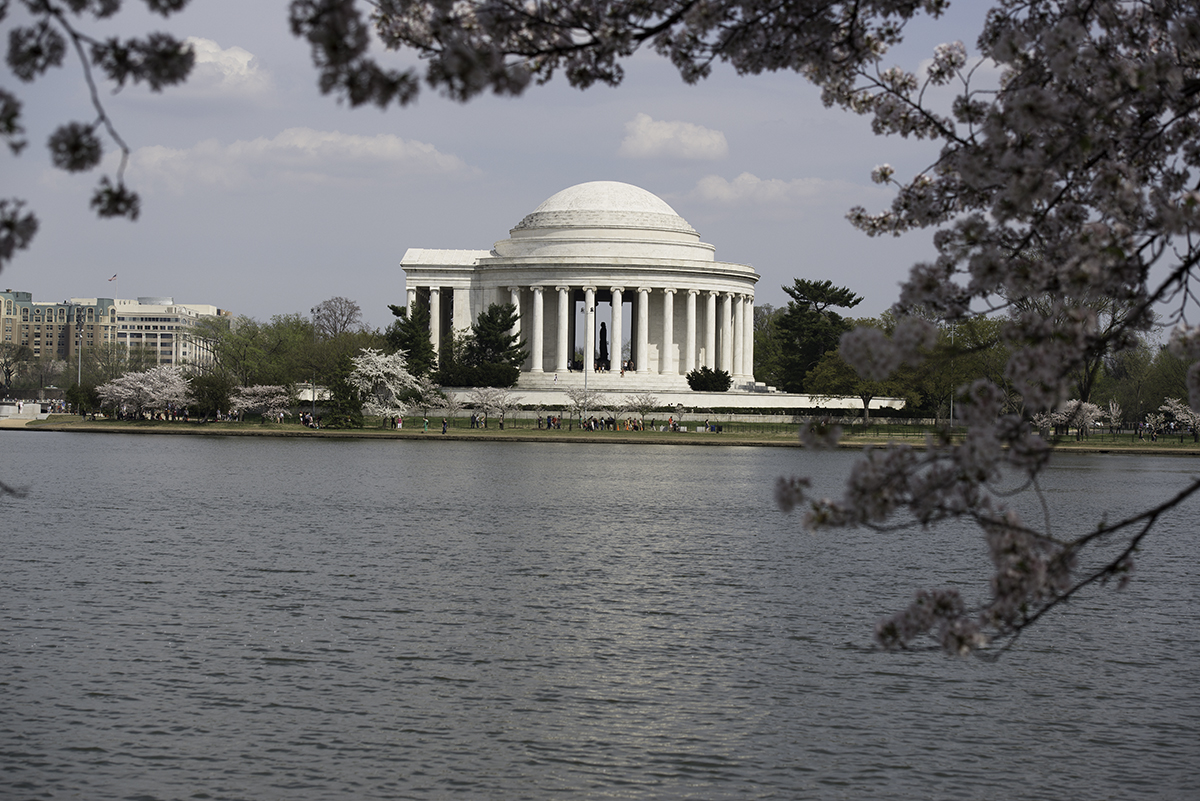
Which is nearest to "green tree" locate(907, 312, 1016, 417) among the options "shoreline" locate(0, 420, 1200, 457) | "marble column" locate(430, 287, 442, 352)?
"shoreline" locate(0, 420, 1200, 457)

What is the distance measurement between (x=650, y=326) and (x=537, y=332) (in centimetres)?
1129

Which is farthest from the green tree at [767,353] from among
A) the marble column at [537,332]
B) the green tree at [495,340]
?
the green tree at [495,340]

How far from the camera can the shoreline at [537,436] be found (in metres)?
78.4

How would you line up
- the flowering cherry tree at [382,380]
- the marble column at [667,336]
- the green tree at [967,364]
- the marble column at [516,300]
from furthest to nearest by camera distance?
1. the marble column at [516,300]
2. the marble column at [667,336]
3. the flowering cherry tree at [382,380]
4. the green tree at [967,364]

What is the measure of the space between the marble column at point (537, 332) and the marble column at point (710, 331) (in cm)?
1516

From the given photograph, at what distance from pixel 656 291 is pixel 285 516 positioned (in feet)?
279

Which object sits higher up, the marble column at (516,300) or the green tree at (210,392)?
the marble column at (516,300)

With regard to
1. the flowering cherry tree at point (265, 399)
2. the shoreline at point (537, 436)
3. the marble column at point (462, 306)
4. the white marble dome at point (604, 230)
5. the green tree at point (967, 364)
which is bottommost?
the shoreline at point (537, 436)

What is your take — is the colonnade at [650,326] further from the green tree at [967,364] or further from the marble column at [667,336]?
the green tree at [967,364]

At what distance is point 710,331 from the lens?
387ft

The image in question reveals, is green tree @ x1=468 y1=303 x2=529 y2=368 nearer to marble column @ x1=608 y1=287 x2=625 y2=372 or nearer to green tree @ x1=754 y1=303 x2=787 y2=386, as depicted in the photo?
marble column @ x1=608 y1=287 x2=625 y2=372

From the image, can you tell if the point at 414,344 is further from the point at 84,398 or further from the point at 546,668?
the point at 546,668

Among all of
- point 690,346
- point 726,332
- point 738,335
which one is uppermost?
point 726,332

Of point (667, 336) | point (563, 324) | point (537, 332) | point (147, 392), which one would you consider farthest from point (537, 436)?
point (667, 336)
